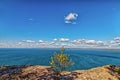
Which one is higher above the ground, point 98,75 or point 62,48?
point 62,48

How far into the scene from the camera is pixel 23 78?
22281 millimetres

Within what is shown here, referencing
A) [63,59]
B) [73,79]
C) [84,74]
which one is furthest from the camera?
[63,59]

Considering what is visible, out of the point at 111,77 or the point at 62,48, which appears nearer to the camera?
the point at 111,77

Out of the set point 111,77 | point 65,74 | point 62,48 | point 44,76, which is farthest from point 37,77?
point 111,77

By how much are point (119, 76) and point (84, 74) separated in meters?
5.12

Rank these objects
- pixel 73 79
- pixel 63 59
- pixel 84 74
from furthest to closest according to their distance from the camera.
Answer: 1. pixel 63 59
2. pixel 84 74
3. pixel 73 79

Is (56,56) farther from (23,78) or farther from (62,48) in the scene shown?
(23,78)

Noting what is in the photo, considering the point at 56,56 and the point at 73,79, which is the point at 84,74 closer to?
the point at 73,79

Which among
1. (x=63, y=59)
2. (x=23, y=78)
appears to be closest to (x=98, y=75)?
(x=63, y=59)

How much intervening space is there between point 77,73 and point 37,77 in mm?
5531

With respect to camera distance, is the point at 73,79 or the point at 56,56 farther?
the point at 56,56

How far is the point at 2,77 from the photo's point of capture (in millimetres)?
23547

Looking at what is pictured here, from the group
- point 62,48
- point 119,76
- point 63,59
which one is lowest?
point 119,76

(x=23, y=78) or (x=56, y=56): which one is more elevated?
(x=56, y=56)
